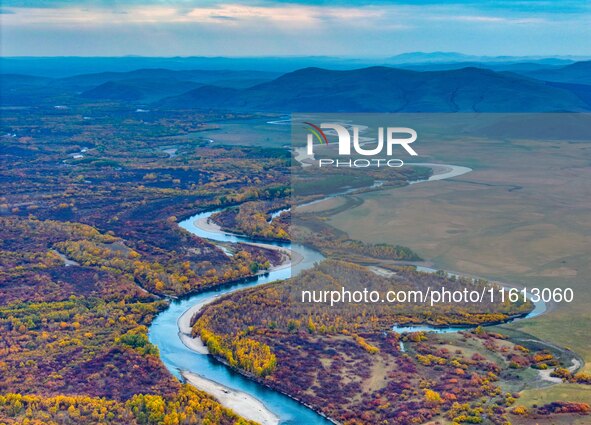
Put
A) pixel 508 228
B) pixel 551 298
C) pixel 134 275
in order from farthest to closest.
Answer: pixel 508 228 → pixel 134 275 → pixel 551 298

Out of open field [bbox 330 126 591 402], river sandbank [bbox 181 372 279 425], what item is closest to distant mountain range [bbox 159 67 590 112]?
open field [bbox 330 126 591 402]

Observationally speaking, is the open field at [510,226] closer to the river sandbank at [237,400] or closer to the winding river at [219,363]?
the winding river at [219,363]

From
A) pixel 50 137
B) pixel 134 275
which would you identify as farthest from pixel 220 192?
pixel 50 137

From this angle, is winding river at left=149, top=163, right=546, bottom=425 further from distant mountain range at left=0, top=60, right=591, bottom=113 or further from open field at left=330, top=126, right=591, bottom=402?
distant mountain range at left=0, top=60, right=591, bottom=113

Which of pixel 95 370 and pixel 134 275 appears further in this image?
pixel 134 275

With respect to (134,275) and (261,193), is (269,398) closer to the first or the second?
(134,275)

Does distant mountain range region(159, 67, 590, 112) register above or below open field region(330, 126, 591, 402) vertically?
above

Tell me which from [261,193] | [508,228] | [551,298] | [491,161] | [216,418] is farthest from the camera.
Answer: [491,161]
